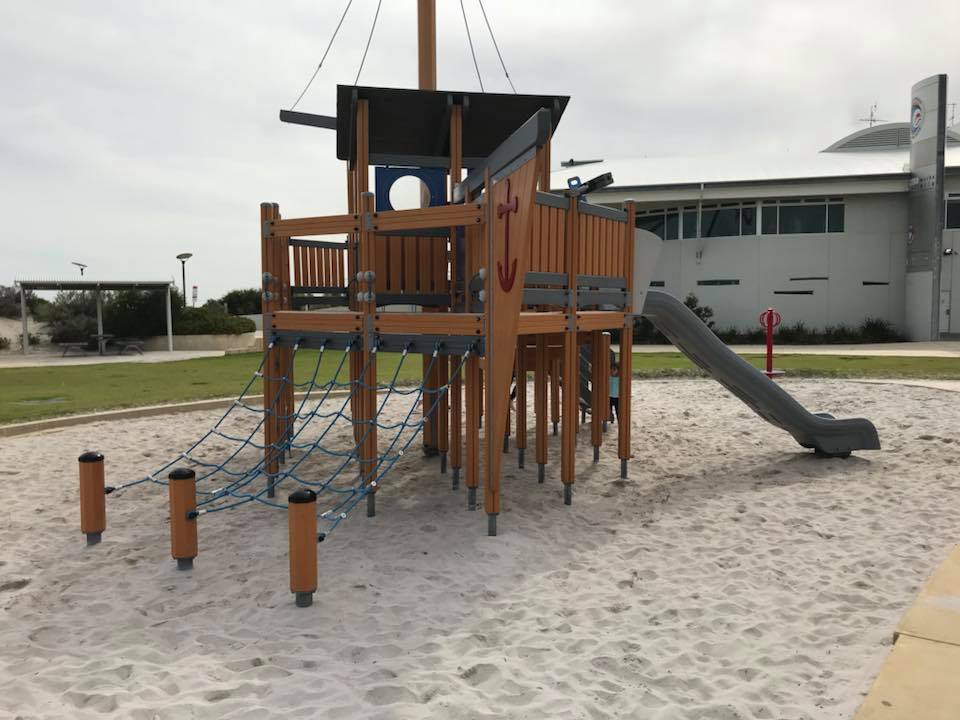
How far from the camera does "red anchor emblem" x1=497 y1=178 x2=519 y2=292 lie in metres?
5.35

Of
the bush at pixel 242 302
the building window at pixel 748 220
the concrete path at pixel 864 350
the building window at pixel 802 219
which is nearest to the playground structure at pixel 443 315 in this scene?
the concrete path at pixel 864 350

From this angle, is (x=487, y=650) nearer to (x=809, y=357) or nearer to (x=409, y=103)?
(x=409, y=103)

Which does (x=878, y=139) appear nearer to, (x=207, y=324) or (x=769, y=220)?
(x=769, y=220)

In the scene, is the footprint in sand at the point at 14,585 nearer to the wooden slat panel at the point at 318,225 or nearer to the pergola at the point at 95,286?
the wooden slat panel at the point at 318,225

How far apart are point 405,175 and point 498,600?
5.66 metres

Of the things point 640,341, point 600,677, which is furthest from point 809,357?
point 600,677

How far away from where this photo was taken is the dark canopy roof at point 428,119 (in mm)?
7445

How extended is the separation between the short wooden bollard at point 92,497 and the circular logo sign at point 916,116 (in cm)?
3240

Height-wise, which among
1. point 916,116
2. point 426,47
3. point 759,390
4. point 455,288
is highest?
point 916,116

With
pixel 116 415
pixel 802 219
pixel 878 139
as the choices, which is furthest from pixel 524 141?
→ pixel 878 139

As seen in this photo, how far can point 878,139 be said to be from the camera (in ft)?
133

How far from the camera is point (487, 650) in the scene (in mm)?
3951

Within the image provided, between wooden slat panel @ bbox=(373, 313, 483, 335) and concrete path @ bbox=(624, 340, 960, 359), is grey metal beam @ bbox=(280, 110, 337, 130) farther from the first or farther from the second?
concrete path @ bbox=(624, 340, 960, 359)

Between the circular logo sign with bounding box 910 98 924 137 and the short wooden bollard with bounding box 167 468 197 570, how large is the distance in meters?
32.2
